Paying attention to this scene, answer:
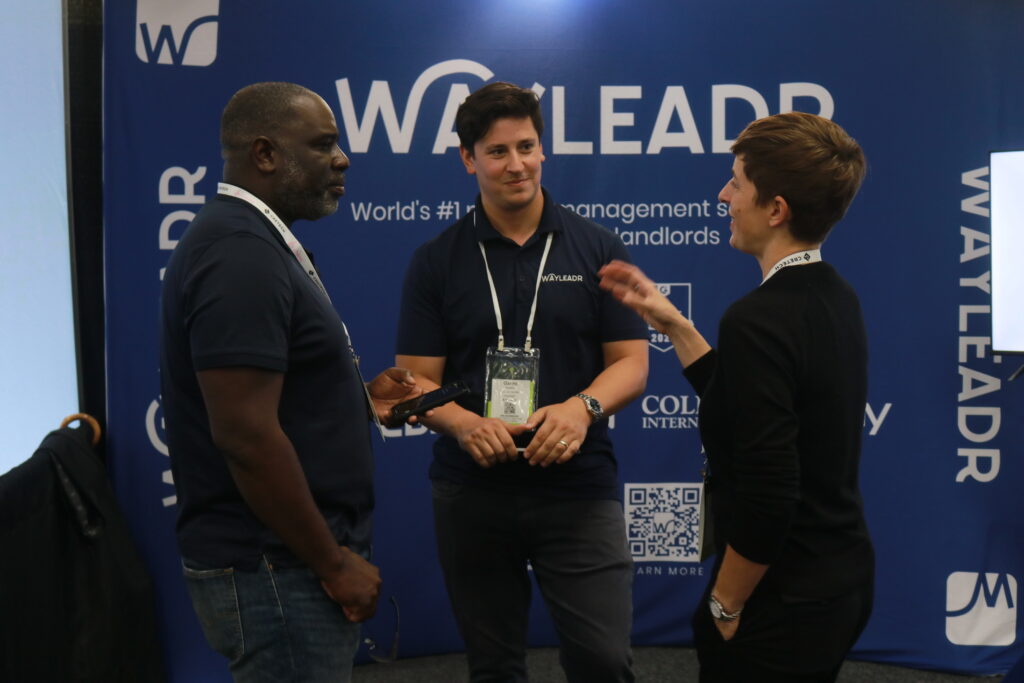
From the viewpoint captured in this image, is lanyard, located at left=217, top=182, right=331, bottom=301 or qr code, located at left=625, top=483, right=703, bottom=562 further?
qr code, located at left=625, top=483, right=703, bottom=562

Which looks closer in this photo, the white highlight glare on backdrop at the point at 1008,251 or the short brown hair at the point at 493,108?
the short brown hair at the point at 493,108

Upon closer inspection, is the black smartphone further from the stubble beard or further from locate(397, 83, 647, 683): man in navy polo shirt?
the stubble beard

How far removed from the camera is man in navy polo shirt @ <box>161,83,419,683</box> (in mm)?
1486

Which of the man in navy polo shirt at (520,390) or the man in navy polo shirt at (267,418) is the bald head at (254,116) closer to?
the man in navy polo shirt at (267,418)

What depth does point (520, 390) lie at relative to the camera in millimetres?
2209

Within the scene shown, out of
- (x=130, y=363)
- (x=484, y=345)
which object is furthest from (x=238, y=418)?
(x=130, y=363)

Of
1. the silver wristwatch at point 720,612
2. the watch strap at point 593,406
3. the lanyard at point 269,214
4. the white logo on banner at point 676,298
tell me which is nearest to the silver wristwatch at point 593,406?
the watch strap at point 593,406

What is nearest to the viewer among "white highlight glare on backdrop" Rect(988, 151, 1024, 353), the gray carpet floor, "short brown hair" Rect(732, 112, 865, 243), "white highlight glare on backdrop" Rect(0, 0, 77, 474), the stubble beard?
"short brown hair" Rect(732, 112, 865, 243)

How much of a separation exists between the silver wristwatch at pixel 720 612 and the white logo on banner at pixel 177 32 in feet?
8.72

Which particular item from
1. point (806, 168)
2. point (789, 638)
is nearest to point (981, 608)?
point (789, 638)

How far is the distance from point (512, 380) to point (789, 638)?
0.88 metres

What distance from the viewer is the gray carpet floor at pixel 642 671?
11.4 ft

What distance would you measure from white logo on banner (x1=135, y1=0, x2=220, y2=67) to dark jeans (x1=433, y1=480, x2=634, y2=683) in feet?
6.36

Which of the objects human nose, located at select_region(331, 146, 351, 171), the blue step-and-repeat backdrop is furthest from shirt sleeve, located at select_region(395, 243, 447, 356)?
the blue step-and-repeat backdrop
